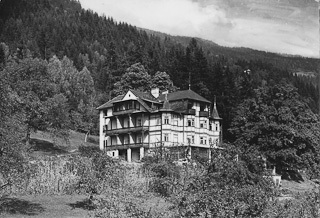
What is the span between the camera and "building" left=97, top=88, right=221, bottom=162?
61.1 m

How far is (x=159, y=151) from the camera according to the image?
44750mm

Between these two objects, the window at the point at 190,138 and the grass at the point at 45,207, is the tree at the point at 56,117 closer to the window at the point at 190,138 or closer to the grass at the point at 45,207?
the window at the point at 190,138

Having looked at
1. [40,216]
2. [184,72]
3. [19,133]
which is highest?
[184,72]

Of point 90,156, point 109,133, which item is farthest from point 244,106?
point 90,156

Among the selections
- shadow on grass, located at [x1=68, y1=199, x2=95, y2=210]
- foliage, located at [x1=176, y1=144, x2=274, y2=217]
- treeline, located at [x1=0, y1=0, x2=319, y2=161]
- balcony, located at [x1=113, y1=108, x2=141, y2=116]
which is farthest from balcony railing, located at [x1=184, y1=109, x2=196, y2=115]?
shadow on grass, located at [x1=68, y1=199, x2=95, y2=210]

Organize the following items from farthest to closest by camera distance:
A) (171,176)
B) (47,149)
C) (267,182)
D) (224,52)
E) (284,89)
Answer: (224,52), (284,89), (47,149), (171,176), (267,182)

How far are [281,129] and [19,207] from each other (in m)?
33.8

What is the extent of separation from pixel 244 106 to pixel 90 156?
30.6 m

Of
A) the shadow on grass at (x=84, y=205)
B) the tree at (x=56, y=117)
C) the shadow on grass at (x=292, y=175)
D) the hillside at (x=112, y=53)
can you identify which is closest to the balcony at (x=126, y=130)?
the tree at (x=56, y=117)

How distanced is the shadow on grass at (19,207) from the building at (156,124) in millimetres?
29093

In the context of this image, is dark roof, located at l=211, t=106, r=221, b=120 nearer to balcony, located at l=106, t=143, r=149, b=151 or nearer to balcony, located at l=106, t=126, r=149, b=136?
balcony, located at l=106, t=126, r=149, b=136

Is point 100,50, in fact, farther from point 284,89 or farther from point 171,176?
point 171,176

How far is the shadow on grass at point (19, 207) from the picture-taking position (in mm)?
29109

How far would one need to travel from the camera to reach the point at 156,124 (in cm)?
6138
